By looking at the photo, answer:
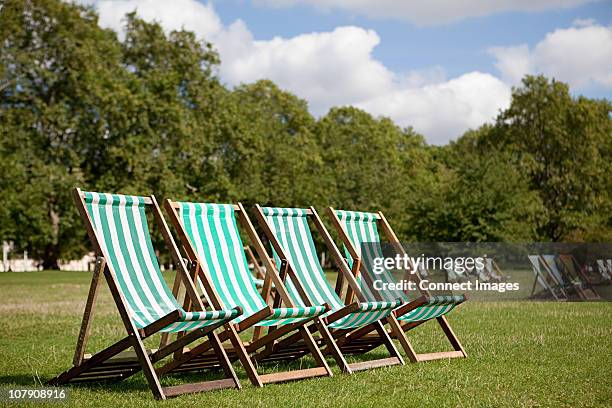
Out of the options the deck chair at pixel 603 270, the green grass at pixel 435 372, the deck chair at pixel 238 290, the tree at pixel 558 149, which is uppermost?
the tree at pixel 558 149

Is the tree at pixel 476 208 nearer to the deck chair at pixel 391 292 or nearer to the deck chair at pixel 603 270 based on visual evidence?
the deck chair at pixel 603 270

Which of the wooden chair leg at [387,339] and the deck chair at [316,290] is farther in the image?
the wooden chair leg at [387,339]

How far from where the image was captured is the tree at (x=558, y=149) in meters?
39.1

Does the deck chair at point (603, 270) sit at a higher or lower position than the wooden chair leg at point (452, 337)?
lower

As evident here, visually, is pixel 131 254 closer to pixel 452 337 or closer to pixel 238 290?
pixel 238 290

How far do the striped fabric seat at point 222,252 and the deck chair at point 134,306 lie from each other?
388 mm

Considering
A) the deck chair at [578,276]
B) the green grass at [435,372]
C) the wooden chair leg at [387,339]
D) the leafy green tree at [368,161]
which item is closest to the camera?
the green grass at [435,372]

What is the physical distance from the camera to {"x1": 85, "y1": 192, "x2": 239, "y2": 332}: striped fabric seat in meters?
5.46

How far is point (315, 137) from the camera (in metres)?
48.4

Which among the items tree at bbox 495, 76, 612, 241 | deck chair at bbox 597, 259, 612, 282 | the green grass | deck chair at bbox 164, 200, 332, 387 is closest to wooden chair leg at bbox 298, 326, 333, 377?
deck chair at bbox 164, 200, 332, 387

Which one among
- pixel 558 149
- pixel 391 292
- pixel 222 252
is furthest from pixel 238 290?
pixel 558 149

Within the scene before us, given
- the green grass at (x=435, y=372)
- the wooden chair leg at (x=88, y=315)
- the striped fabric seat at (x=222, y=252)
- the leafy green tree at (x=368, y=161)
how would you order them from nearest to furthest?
the green grass at (x=435, y=372) → the wooden chair leg at (x=88, y=315) → the striped fabric seat at (x=222, y=252) → the leafy green tree at (x=368, y=161)

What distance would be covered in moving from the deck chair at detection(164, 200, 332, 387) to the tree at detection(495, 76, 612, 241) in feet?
110

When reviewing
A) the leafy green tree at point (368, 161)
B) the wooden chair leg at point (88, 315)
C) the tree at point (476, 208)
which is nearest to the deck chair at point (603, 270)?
the tree at point (476, 208)
